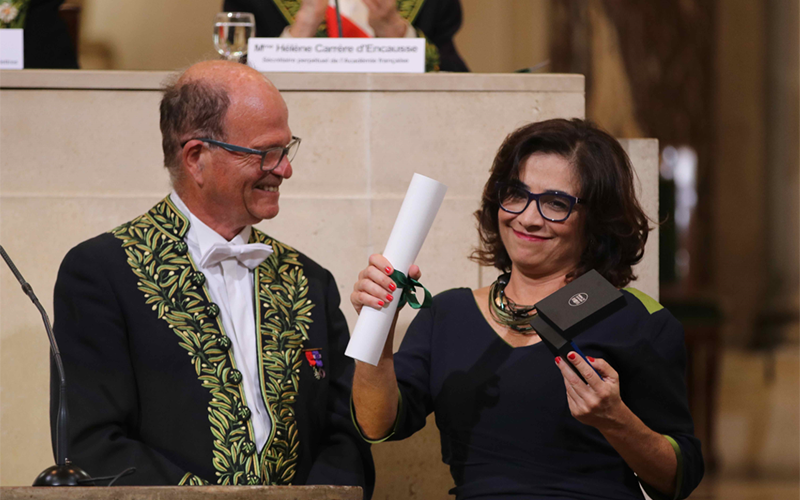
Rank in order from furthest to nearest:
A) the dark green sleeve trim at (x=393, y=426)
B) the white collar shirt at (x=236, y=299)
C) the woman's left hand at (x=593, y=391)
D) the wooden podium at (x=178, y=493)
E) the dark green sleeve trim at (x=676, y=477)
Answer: the white collar shirt at (x=236, y=299) → the dark green sleeve trim at (x=393, y=426) → the dark green sleeve trim at (x=676, y=477) → the woman's left hand at (x=593, y=391) → the wooden podium at (x=178, y=493)

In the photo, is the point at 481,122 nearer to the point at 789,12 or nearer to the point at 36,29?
the point at 36,29

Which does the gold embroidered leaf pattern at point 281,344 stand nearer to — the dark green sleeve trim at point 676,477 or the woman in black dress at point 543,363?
the woman in black dress at point 543,363

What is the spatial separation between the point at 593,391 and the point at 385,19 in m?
1.77

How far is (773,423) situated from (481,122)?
21.2 ft

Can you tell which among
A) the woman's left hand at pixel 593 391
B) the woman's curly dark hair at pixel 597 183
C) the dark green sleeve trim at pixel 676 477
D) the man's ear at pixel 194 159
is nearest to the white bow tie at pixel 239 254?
the man's ear at pixel 194 159

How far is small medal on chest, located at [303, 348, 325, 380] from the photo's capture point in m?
2.34

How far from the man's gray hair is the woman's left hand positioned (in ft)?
3.50

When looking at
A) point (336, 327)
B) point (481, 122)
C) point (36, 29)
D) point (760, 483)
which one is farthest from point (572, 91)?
point (760, 483)

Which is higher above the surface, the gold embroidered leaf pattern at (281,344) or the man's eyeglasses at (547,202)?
the man's eyeglasses at (547,202)

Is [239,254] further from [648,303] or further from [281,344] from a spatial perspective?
[648,303]

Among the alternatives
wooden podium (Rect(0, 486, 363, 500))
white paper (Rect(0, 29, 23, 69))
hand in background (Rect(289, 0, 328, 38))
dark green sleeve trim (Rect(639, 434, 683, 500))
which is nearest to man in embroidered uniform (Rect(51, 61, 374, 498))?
wooden podium (Rect(0, 486, 363, 500))

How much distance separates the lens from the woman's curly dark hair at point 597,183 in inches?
88.0

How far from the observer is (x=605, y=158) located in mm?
2258

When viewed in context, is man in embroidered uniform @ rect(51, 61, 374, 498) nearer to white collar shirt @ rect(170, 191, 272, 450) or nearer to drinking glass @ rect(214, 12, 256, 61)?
white collar shirt @ rect(170, 191, 272, 450)
